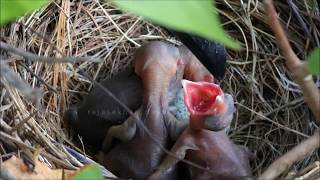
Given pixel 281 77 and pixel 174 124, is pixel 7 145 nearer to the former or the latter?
pixel 174 124

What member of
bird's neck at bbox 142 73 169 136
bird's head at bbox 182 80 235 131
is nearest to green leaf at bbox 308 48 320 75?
bird's head at bbox 182 80 235 131

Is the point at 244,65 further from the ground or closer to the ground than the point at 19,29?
closer to the ground

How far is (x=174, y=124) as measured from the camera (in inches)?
63.0

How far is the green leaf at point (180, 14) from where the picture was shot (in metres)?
0.54

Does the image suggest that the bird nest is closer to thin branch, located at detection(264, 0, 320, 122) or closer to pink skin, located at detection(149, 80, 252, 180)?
pink skin, located at detection(149, 80, 252, 180)

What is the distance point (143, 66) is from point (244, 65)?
15.5 inches

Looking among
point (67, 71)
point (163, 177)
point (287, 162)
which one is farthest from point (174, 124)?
point (287, 162)

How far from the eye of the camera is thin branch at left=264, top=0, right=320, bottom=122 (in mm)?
733

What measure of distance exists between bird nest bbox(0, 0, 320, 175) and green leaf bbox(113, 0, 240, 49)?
105 cm

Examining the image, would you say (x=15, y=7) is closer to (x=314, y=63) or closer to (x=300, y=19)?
(x=314, y=63)

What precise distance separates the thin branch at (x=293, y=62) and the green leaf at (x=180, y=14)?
175 millimetres

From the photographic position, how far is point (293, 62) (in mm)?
Answer: 785

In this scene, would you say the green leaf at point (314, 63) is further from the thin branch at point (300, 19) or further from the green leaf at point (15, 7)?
the thin branch at point (300, 19)

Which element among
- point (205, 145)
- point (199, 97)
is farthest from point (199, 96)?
point (205, 145)
